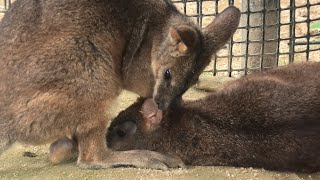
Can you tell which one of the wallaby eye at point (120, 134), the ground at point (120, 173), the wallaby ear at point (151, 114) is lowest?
the ground at point (120, 173)

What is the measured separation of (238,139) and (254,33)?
Result: 93.7 inches

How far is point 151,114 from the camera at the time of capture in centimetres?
536

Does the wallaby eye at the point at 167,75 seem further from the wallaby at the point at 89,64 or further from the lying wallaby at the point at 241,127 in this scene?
the lying wallaby at the point at 241,127

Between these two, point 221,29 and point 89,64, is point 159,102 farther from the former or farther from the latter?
point 221,29

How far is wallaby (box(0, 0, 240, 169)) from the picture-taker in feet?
15.8

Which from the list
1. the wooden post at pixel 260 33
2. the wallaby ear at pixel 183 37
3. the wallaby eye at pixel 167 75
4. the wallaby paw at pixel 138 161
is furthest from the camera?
the wooden post at pixel 260 33

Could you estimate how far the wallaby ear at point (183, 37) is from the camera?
4.93m

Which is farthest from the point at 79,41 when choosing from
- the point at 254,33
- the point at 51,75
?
the point at 254,33

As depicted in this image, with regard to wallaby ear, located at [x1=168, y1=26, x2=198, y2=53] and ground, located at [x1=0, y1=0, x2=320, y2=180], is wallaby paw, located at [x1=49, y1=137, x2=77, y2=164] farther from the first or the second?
wallaby ear, located at [x1=168, y1=26, x2=198, y2=53]

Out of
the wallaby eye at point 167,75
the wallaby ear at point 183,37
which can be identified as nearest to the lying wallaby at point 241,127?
the wallaby eye at point 167,75

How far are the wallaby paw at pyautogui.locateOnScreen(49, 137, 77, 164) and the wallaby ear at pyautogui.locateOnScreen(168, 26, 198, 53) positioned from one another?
113 cm

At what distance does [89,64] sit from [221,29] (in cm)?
119

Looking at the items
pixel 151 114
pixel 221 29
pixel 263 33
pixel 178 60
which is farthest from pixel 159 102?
pixel 263 33

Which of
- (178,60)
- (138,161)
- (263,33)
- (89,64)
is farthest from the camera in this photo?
(263,33)
